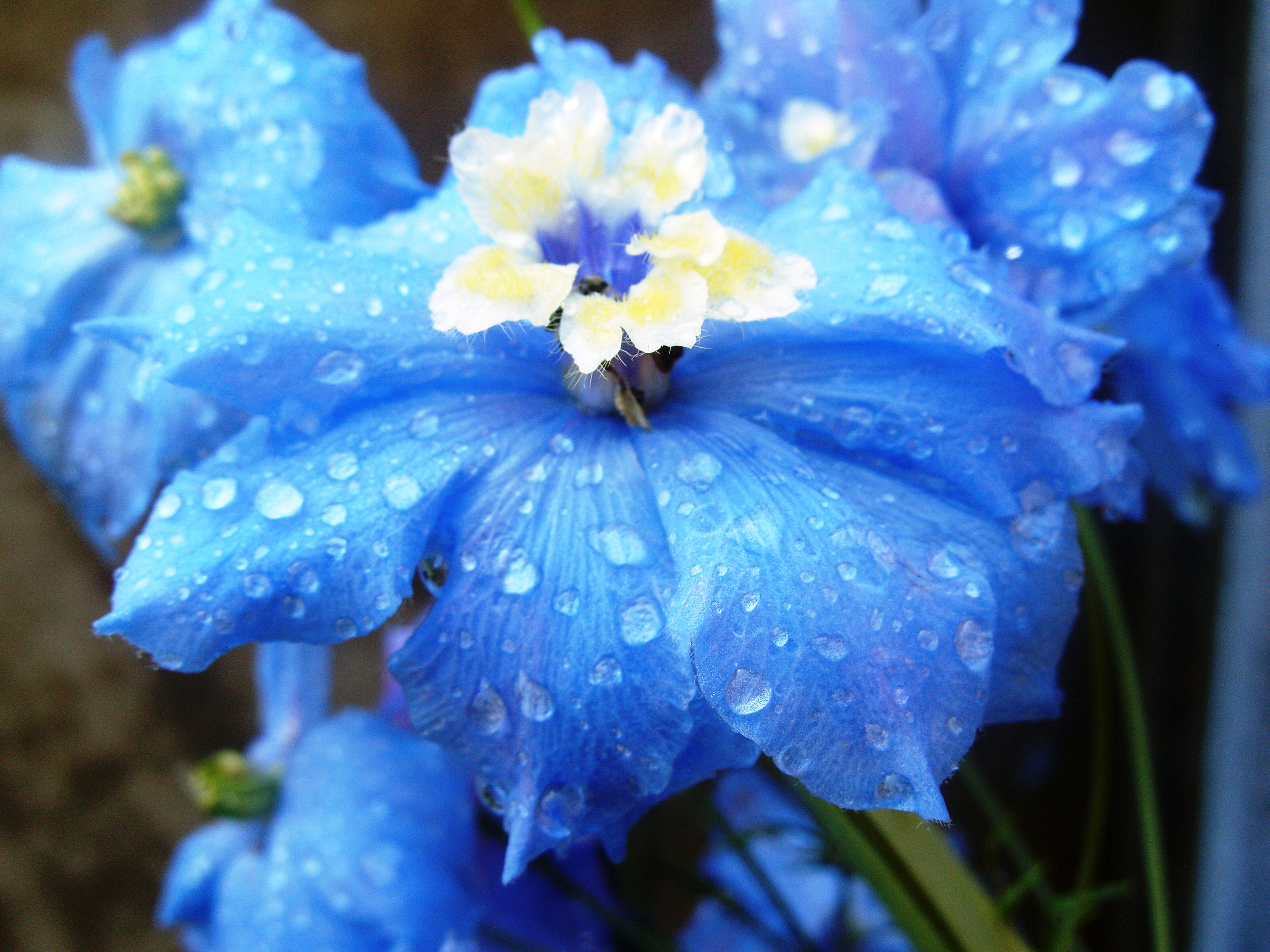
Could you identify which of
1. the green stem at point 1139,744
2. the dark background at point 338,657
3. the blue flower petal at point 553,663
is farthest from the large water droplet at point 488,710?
the dark background at point 338,657

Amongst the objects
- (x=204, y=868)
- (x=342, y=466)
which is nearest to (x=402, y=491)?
(x=342, y=466)

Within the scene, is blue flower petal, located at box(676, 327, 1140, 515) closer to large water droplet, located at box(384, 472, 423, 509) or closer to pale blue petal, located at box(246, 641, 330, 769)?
large water droplet, located at box(384, 472, 423, 509)

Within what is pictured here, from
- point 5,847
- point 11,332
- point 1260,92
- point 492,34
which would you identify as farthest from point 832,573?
point 5,847

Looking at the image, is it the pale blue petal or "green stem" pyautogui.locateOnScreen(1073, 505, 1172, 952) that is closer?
"green stem" pyautogui.locateOnScreen(1073, 505, 1172, 952)

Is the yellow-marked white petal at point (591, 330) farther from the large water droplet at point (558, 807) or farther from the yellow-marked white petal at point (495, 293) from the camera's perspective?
the large water droplet at point (558, 807)

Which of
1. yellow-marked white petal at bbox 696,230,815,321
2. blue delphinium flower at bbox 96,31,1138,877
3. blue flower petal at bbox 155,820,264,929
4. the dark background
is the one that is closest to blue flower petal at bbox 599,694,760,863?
blue delphinium flower at bbox 96,31,1138,877

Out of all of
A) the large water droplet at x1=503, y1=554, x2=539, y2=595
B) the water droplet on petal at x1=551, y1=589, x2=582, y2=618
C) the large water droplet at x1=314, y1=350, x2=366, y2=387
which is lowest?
the water droplet on petal at x1=551, y1=589, x2=582, y2=618
